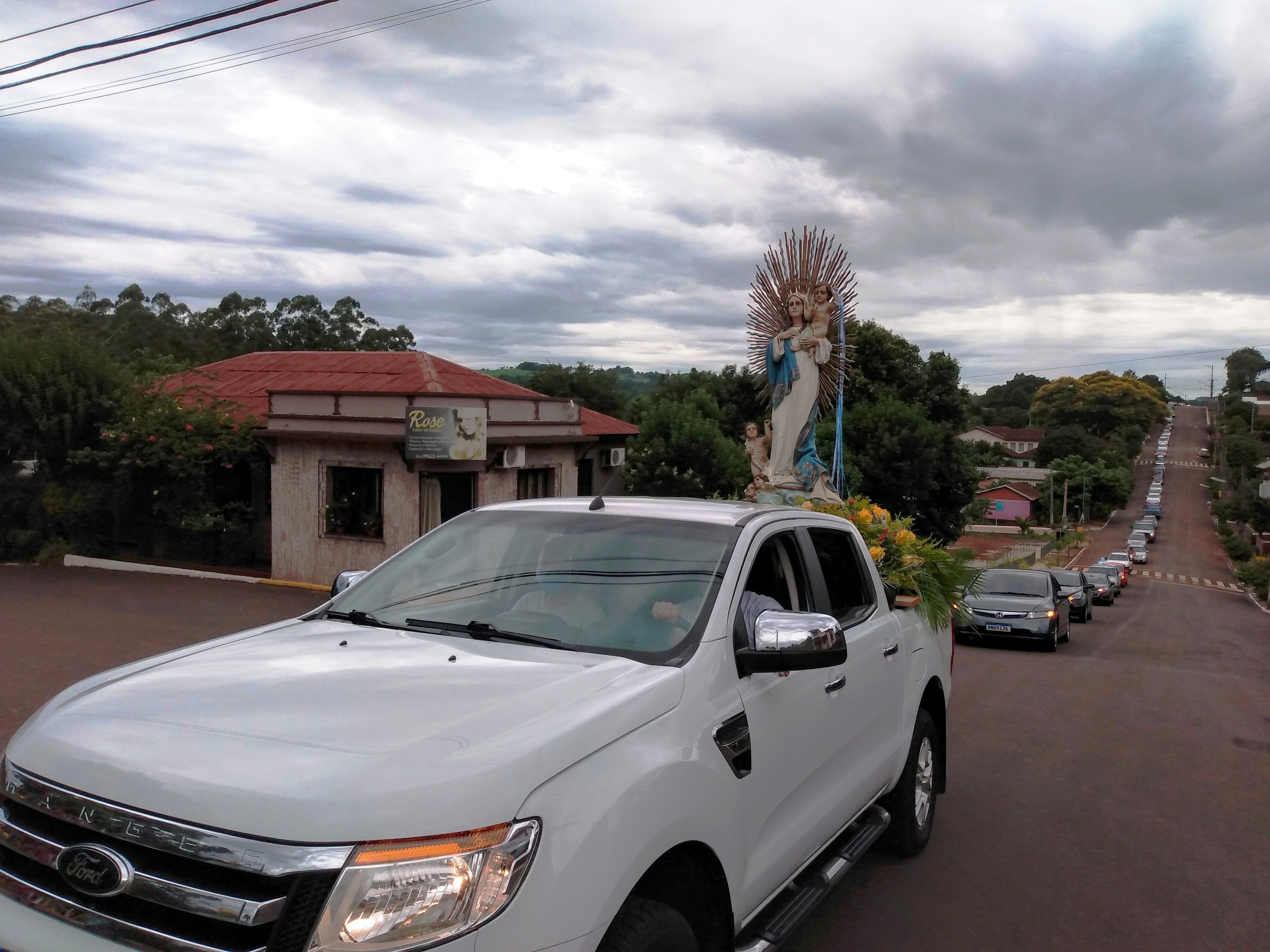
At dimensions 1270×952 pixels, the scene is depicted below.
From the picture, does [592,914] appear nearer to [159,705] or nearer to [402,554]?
[159,705]

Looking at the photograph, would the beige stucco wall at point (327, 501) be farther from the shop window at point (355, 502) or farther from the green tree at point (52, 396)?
the green tree at point (52, 396)

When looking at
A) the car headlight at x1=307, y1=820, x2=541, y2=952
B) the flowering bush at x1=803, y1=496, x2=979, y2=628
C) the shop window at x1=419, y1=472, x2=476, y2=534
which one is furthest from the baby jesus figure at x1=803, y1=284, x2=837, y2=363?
the car headlight at x1=307, y1=820, x2=541, y2=952

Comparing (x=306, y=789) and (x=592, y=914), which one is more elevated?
(x=306, y=789)

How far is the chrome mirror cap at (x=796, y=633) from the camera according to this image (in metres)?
2.99

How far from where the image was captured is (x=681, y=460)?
86.7ft

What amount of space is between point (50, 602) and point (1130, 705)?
1448 cm

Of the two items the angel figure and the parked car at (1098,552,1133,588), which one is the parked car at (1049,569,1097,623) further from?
the parked car at (1098,552,1133,588)

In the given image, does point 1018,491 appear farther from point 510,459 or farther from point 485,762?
point 485,762

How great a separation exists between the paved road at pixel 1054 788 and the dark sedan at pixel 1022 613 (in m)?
0.33

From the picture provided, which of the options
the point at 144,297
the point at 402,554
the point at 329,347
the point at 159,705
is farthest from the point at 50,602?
the point at 144,297

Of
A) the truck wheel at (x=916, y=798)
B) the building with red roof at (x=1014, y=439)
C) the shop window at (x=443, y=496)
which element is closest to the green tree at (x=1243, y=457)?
A: the building with red roof at (x=1014, y=439)

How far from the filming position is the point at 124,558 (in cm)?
1966

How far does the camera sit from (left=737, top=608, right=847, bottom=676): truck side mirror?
2.98 meters

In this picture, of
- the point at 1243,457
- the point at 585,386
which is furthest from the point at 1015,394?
the point at 585,386
